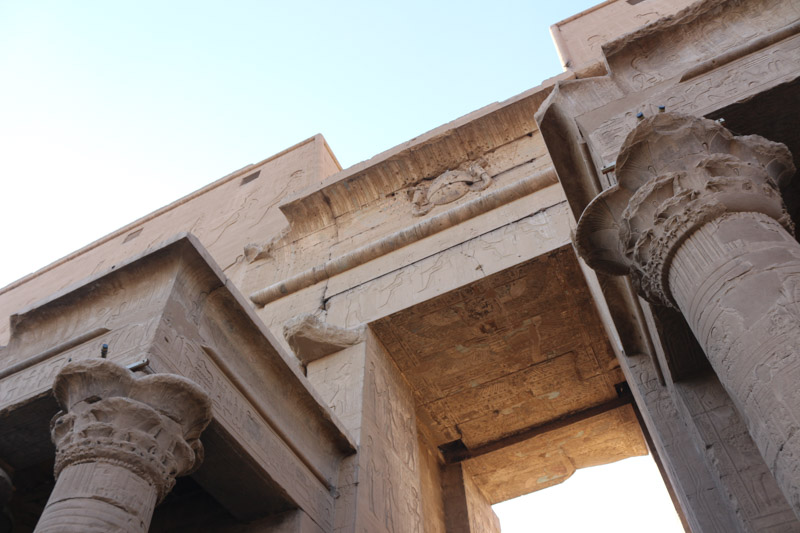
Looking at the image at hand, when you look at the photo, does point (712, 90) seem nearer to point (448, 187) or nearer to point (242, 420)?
point (242, 420)

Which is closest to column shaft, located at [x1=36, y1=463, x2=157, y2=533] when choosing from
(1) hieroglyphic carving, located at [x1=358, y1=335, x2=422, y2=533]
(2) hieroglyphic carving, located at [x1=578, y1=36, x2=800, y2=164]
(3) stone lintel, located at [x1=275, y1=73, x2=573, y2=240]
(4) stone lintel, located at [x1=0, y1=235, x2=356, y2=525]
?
(4) stone lintel, located at [x1=0, y1=235, x2=356, y2=525]

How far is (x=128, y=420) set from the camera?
3.26m

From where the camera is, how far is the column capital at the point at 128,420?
10.4ft

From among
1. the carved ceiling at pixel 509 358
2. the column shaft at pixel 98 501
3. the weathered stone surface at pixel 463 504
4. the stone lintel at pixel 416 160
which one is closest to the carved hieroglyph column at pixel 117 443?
the column shaft at pixel 98 501

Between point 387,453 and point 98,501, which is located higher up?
point 98,501

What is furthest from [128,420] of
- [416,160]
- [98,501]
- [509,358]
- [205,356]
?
[416,160]

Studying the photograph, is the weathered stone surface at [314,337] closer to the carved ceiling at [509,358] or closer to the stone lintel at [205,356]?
the carved ceiling at [509,358]

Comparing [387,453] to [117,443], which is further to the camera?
[387,453]

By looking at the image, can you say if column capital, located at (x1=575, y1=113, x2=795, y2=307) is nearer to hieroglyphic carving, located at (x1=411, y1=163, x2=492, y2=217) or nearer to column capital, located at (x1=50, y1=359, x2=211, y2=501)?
column capital, located at (x1=50, y1=359, x2=211, y2=501)

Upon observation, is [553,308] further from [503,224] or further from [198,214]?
[198,214]

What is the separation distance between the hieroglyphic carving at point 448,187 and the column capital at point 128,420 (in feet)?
15.8

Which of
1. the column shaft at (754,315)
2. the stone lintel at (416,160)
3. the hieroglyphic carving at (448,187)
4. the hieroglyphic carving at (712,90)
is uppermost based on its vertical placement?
the hieroglyphic carving at (712,90)

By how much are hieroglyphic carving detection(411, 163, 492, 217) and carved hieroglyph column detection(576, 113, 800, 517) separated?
4.19m

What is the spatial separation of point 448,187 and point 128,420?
539 cm
